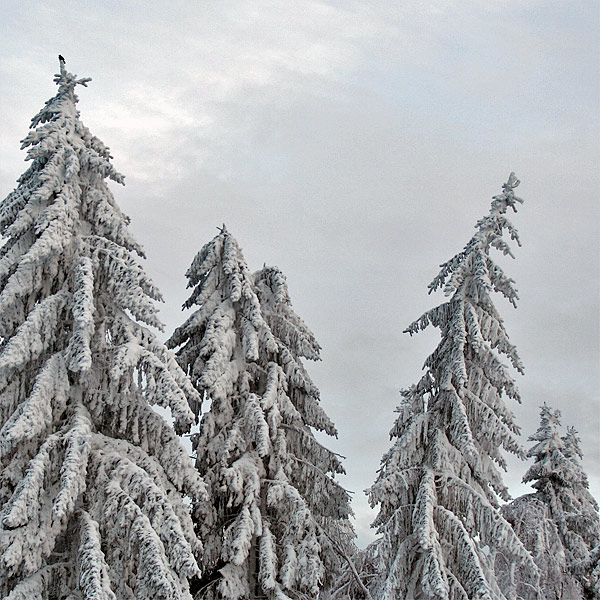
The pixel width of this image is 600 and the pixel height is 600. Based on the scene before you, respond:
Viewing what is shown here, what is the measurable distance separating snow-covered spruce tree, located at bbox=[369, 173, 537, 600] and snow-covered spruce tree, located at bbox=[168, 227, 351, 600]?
8.06 ft

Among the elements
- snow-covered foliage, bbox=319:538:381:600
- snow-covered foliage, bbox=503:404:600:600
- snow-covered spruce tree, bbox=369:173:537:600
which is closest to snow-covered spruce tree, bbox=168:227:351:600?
snow-covered foliage, bbox=319:538:381:600

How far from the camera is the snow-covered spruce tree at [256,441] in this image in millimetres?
19406

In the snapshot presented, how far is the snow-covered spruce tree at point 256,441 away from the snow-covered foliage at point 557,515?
23.5 ft

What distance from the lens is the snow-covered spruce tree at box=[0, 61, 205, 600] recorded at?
14.0 meters

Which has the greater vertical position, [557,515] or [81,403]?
[557,515]

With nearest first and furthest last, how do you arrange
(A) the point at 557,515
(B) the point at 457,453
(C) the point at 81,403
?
(C) the point at 81,403, (B) the point at 457,453, (A) the point at 557,515

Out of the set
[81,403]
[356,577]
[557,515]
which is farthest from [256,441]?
[557,515]

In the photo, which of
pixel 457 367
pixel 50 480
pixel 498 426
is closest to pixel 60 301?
pixel 50 480

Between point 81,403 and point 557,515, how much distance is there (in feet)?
63.7

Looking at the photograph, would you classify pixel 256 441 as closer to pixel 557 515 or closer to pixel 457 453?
pixel 457 453

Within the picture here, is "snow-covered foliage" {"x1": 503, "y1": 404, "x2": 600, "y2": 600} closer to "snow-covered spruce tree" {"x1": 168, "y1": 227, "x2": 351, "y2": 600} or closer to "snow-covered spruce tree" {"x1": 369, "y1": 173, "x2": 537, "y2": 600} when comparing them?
"snow-covered spruce tree" {"x1": 369, "y1": 173, "x2": 537, "y2": 600}

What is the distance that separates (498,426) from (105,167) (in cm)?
1172

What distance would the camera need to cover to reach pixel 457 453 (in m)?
19.5

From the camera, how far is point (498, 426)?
63.9ft
